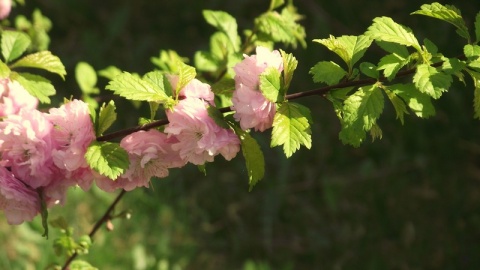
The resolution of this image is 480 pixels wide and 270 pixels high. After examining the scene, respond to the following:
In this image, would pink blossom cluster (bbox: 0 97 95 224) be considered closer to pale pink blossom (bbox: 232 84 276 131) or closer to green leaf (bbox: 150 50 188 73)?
pale pink blossom (bbox: 232 84 276 131)

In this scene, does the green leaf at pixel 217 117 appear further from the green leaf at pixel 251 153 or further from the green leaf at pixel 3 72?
the green leaf at pixel 3 72

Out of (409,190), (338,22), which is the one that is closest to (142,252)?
(409,190)

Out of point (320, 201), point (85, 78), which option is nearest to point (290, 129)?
point (85, 78)

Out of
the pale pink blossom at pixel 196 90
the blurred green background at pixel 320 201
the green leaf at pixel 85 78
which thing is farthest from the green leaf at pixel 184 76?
the blurred green background at pixel 320 201

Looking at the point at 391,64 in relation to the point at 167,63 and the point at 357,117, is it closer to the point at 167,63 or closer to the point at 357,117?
the point at 357,117

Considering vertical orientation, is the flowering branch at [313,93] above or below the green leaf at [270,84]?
below

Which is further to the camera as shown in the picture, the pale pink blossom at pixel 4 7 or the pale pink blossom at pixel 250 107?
the pale pink blossom at pixel 4 7

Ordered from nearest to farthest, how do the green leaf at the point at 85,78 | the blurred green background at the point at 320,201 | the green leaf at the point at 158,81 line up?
the green leaf at the point at 158,81, the green leaf at the point at 85,78, the blurred green background at the point at 320,201
